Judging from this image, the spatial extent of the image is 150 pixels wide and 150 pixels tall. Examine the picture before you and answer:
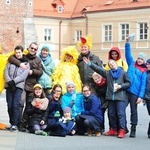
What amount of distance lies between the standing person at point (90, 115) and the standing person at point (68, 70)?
15.1 inches

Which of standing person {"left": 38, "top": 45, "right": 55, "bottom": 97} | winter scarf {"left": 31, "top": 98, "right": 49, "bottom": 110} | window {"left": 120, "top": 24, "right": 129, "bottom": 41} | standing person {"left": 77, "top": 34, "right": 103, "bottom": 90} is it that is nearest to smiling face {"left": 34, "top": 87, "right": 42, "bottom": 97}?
winter scarf {"left": 31, "top": 98, "right": 49, "bottom": 110}

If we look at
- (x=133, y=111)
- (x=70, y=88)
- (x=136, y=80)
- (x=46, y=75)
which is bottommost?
(x=133, y=111)

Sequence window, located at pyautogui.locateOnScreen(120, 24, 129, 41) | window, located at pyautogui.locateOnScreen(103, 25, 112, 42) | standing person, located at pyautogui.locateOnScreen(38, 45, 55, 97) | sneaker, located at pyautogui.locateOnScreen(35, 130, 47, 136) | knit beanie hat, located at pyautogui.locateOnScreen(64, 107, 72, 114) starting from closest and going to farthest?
sneaker, located at pyautogui.locateOnScreen(35, 130, 47, 136) → knit beanie hat, located at pyautogui.locateOnScreen(64, 107, 72, 114) → standing person, located at pyautogui.locateOnScreen(38, 45, 55, 97) → window, located at pyautogui.locateOnScreen(120, 24, 129, 41) → window, located at pyautogui.locateOnScreen(103, 25, 112, 42)

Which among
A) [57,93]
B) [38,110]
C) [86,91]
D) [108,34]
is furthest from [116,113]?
[108,34]

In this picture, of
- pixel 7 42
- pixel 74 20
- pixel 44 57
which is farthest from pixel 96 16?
pixel 44 57

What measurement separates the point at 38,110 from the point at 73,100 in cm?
77

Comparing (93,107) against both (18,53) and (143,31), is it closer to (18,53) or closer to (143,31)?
(18,53)

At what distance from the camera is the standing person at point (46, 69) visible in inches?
464

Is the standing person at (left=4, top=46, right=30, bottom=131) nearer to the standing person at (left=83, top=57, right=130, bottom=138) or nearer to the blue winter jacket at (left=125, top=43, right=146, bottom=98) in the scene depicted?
the standing person at (left=83, top=57, right=130, bottom=138)

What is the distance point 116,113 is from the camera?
450 inches

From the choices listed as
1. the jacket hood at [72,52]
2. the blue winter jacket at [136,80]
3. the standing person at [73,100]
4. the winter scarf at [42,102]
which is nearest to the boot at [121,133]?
the blue winter jacket at [136,80]

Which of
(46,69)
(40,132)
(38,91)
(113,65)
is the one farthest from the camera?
(46,69)

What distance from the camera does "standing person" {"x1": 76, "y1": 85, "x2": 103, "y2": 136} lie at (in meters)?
11.2

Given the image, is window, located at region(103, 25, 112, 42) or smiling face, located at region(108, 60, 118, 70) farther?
window, located at region(103, 25, 112, 42)
